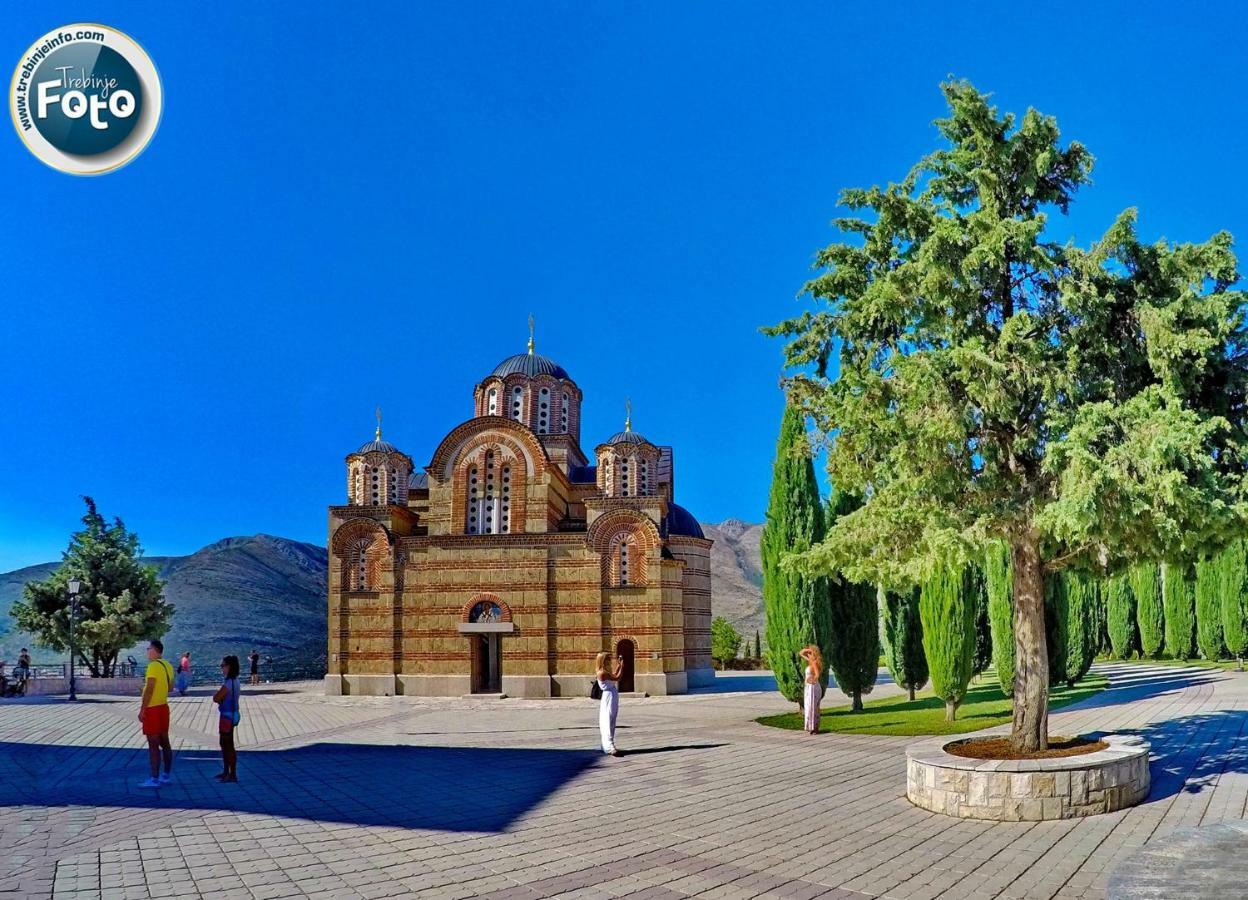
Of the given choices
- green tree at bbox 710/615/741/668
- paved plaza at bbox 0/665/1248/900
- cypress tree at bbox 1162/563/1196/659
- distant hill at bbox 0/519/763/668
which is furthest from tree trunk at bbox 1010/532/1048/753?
distant hill at bbox 0/519/763/668

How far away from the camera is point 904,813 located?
8781 mm

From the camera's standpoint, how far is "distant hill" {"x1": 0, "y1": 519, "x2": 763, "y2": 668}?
2729 inches

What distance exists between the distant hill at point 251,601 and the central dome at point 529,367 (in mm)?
38305

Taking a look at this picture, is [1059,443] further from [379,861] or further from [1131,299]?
[379,861]

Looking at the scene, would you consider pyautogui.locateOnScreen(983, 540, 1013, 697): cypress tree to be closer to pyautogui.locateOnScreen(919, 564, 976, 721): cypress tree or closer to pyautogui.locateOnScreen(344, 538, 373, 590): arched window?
pyautogui.locateOnScreen(919, 564, 976, 721): cypress tree

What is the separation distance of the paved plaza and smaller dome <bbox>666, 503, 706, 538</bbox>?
A: 17.3 metres

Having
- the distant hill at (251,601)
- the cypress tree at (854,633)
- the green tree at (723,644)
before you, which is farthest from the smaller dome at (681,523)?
the distant hill at (251,601)

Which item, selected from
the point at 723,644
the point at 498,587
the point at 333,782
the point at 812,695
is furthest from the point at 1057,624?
the point at 723,644

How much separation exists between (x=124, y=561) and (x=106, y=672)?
4584 mm

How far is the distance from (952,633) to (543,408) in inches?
774

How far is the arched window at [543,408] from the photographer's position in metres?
33.0

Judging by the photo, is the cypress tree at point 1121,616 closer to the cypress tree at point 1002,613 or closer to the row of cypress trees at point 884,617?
the row of cypress trees at point 884,617

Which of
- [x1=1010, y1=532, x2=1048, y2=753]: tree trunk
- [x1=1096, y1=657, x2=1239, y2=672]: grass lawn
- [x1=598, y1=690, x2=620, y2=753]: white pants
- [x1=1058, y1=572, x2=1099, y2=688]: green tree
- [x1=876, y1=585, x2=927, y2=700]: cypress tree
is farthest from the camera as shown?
[x1=1096, y1=657, x2=1239, y2=672]: grass lawn

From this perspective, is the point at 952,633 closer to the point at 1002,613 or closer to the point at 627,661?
the point at 1002,613
